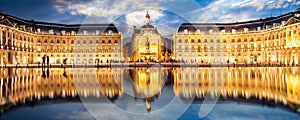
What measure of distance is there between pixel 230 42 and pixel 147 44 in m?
31.1

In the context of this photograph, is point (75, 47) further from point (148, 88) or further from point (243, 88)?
point (243, 88)

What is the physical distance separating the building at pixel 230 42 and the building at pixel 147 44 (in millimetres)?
11692

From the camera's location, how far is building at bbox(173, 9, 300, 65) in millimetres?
78812

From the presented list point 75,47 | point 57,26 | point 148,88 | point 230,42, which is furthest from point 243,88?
point 57,26

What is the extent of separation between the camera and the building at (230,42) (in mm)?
78812

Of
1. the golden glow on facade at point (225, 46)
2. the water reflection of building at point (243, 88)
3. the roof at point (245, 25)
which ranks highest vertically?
the roof at point (245, 25)

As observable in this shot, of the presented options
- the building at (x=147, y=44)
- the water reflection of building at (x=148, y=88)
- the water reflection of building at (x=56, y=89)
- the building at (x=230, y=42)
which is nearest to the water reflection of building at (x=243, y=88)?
the water reflection of building at (x=148, y=88)

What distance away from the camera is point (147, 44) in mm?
74938

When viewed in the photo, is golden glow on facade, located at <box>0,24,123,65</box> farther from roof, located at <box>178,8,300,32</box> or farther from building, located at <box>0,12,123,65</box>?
roof, located at <box>178,8,300,32</box>

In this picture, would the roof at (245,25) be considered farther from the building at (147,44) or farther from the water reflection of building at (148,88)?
the water reflection of building at (148,88)

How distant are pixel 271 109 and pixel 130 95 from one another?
502 centimetres

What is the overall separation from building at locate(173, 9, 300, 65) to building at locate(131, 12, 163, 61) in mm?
11692

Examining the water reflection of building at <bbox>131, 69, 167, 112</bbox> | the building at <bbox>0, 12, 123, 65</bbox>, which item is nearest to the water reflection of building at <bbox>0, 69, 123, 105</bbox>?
A: the water reflection of building at <bbox>131, 69, 167, 112</bbox>

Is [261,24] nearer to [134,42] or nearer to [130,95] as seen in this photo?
[134,42]
